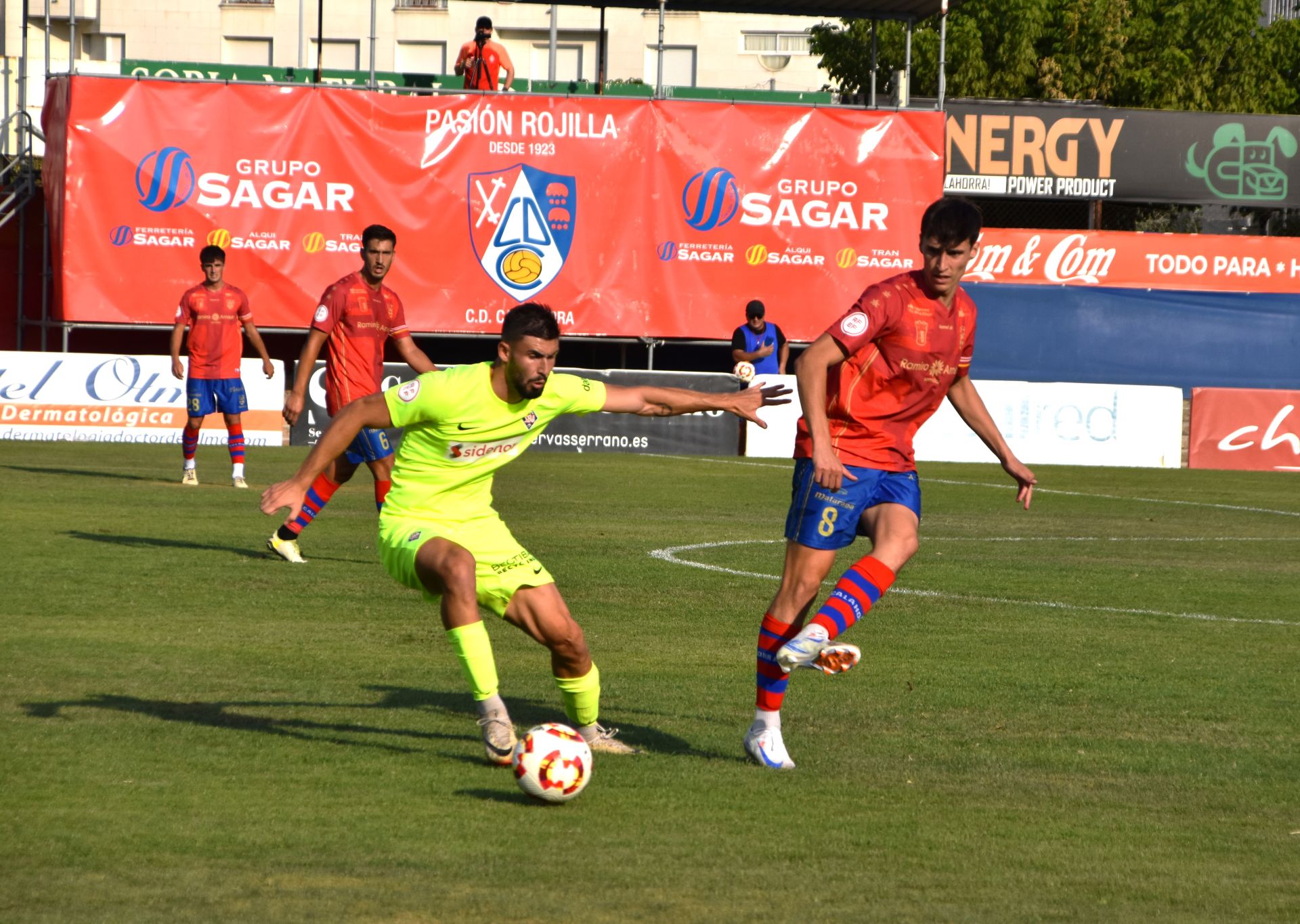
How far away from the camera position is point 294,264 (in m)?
26.4

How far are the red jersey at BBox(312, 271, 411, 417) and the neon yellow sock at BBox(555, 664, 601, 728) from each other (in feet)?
21.4

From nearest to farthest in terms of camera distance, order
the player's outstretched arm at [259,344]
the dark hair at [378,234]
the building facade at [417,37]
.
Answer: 1. the dark hair at [378,234]
2. the player's outstretched arm at [259,344]
3. the building facade at [417,37]

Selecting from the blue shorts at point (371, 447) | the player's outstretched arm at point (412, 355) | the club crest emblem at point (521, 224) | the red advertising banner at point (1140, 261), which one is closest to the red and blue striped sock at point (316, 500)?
the blue shorts at point (371, 447)

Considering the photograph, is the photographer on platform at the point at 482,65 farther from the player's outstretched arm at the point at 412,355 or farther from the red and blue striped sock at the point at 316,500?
the red and blue striped sock at the point at 316,500

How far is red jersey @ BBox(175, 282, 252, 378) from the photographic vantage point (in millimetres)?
17734

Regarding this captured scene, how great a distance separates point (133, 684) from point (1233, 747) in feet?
15.5

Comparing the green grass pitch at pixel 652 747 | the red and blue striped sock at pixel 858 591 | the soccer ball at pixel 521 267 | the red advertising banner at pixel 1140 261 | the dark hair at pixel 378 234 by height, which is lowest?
the green grass pitch at pixel 652 747

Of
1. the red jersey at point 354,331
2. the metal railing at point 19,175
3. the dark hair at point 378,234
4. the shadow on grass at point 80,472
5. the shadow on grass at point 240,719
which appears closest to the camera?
the shadow on grass at point 240,719

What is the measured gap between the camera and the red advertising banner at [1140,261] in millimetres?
31812

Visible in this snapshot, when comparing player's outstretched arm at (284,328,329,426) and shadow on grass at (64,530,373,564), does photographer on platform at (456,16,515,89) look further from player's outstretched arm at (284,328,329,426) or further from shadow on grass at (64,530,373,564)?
shadow on grass at (64,530,373,564)

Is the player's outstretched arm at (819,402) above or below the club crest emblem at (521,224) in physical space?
below

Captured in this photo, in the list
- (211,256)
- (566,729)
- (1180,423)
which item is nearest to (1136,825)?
(566,729)

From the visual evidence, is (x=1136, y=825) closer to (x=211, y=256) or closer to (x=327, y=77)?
(x=211, y=256)

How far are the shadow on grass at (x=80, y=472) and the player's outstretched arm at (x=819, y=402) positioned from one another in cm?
1325
